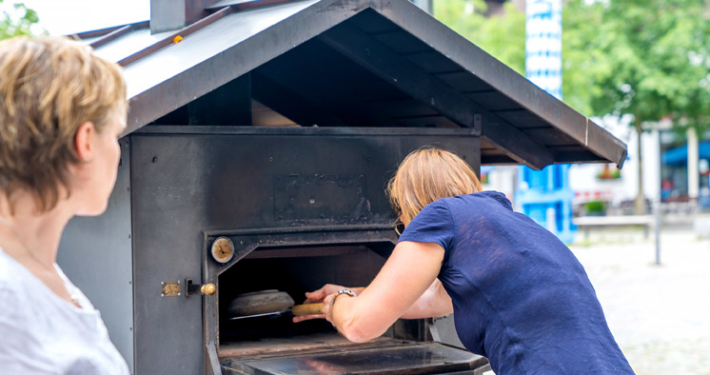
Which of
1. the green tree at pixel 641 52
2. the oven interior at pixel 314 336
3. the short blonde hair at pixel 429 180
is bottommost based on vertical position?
the oven interior at pixel 314 336

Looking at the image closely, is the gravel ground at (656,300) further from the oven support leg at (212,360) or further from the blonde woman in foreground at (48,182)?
the blonde woman in foreground at (48,182)

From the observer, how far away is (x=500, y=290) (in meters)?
2.24

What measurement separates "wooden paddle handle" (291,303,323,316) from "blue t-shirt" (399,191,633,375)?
0.88 meters

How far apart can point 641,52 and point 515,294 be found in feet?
62.6

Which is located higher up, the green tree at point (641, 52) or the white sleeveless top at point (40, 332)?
the green tree at point (641, 52)

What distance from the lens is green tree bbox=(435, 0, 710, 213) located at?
19.2 metres

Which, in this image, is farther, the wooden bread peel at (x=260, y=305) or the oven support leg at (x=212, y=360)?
the wooden bread peel at (x=260, y=305)

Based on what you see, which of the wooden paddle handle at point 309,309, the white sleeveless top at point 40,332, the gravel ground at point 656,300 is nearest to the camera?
the white sleeveless top at point 40,332

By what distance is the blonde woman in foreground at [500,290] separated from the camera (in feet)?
7.19

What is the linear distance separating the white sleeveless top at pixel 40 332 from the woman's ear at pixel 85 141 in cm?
19

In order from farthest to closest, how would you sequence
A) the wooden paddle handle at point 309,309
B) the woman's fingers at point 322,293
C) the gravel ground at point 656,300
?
the gravel ground at point 656,300 → the woman's fingers at point 322,293 → the wooden paddle handle at point 309,309

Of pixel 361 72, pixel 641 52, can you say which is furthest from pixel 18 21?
pixel 641 52

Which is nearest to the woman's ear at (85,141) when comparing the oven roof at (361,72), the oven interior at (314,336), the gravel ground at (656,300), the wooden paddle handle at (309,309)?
the oven roof at (361,72)

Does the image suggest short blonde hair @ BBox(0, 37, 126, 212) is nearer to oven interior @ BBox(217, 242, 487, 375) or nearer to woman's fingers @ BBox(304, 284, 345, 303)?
oven interior @ BBox(217, 242, 487, 375)
